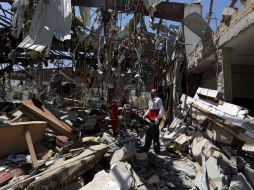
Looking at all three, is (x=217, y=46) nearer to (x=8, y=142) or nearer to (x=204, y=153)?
(x=204, y=153)

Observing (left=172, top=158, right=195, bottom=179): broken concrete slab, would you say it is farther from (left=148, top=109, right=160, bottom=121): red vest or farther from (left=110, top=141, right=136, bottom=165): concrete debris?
(left=148, top=109, right=160, bottom=121): red vest

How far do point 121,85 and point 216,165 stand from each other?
39.5 ft

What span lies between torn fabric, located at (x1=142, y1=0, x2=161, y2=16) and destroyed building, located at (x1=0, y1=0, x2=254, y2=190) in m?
0.03

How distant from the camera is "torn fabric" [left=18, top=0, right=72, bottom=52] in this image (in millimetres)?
8633

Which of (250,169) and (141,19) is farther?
(141,19)

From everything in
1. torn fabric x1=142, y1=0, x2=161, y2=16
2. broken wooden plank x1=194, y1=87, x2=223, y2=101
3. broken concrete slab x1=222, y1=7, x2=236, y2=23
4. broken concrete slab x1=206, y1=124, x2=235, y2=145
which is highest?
torn fabric x1=142, y1=0, x2=161, y2=16

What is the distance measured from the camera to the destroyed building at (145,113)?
234 inches

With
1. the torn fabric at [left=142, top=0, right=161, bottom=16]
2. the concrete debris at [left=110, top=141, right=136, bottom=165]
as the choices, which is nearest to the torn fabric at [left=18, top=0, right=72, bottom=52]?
the torn fabric at [left=142, top=0, right=161, bottom=16]

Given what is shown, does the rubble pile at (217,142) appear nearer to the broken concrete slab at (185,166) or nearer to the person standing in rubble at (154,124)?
the broken concrete slab at (185,166)

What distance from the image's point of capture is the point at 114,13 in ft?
29.8

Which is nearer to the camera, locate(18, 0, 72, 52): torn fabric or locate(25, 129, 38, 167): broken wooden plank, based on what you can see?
locate(25, 129, 38, 167): broken wooden plank

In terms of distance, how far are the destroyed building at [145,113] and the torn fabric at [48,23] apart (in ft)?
0.10

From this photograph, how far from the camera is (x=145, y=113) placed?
8617 mm

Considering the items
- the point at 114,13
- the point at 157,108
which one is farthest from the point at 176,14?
the point at 157,108
